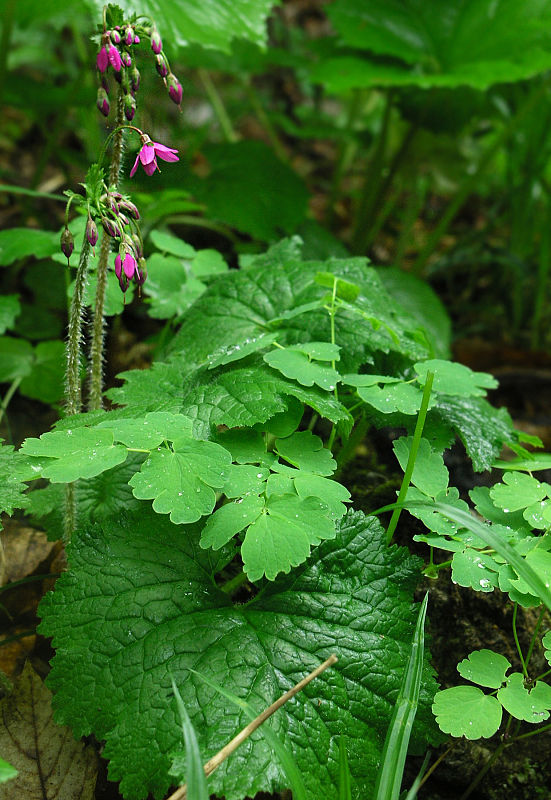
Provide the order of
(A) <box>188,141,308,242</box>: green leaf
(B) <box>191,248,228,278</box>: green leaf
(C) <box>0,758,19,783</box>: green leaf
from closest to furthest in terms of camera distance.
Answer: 1. (C) <box>0,758,19,783</box>: green leaf
2. (B) <box>191,248,228,278</box>: green leaf
3. (A) <box>188,141,308,242</box>: green leaf

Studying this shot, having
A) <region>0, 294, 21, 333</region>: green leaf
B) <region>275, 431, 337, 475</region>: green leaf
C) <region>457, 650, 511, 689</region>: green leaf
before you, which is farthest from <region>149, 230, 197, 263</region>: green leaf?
<region>457, 650, 511, 689</region>: green leaf

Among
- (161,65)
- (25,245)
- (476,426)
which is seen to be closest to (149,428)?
(161,65)

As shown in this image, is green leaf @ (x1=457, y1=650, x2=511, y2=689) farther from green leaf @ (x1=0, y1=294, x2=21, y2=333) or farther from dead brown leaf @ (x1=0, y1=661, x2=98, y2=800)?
green leaf @ (x1=0, y1=294, x2=21, y2=333)

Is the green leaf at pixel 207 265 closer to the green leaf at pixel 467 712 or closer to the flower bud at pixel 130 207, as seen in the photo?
the flower bud at pixel 130 207

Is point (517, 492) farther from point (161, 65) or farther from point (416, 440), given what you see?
point (161, 65)

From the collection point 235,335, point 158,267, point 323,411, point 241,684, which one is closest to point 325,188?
point 158,267

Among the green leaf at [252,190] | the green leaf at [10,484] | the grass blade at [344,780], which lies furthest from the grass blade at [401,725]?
the green leaf at [252,190]
